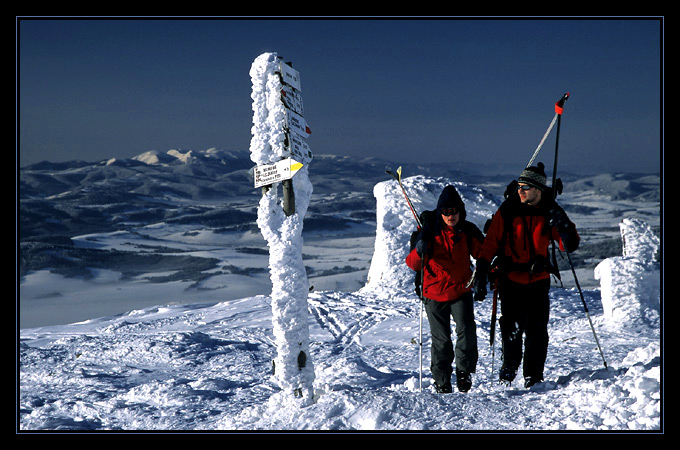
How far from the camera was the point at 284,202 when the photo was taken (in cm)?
509

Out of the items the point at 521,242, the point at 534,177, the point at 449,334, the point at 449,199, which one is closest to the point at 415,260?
the point at 449,199

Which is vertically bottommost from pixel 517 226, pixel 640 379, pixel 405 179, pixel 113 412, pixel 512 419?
pixel 113 412

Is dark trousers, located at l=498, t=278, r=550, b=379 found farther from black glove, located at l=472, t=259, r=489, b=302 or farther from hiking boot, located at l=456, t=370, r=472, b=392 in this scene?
hiking boot, located at l=456, t=370, r=472, b=392

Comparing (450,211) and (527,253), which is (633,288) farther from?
(450,211)

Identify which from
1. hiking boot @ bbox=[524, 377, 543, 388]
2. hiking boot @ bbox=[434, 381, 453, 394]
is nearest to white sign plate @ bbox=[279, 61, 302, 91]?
hiking boot @ bbox=[434, 381, 453, 394]

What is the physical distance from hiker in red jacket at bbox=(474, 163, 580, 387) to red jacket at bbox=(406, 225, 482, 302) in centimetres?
16

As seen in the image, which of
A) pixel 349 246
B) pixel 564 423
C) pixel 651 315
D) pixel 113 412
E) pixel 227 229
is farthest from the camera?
pixel 227 229

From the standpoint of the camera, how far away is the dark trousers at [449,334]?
4832 millimetres

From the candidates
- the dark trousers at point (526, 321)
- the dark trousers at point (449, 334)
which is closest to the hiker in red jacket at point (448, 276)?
the dark trousers at point (449, 334)

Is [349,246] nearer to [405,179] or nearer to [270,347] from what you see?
[405,179]

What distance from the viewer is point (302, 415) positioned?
15.1 ft

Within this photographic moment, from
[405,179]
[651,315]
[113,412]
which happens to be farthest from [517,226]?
[405,179]

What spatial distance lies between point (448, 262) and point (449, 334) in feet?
2.12

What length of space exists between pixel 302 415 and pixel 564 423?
6.66 feet
